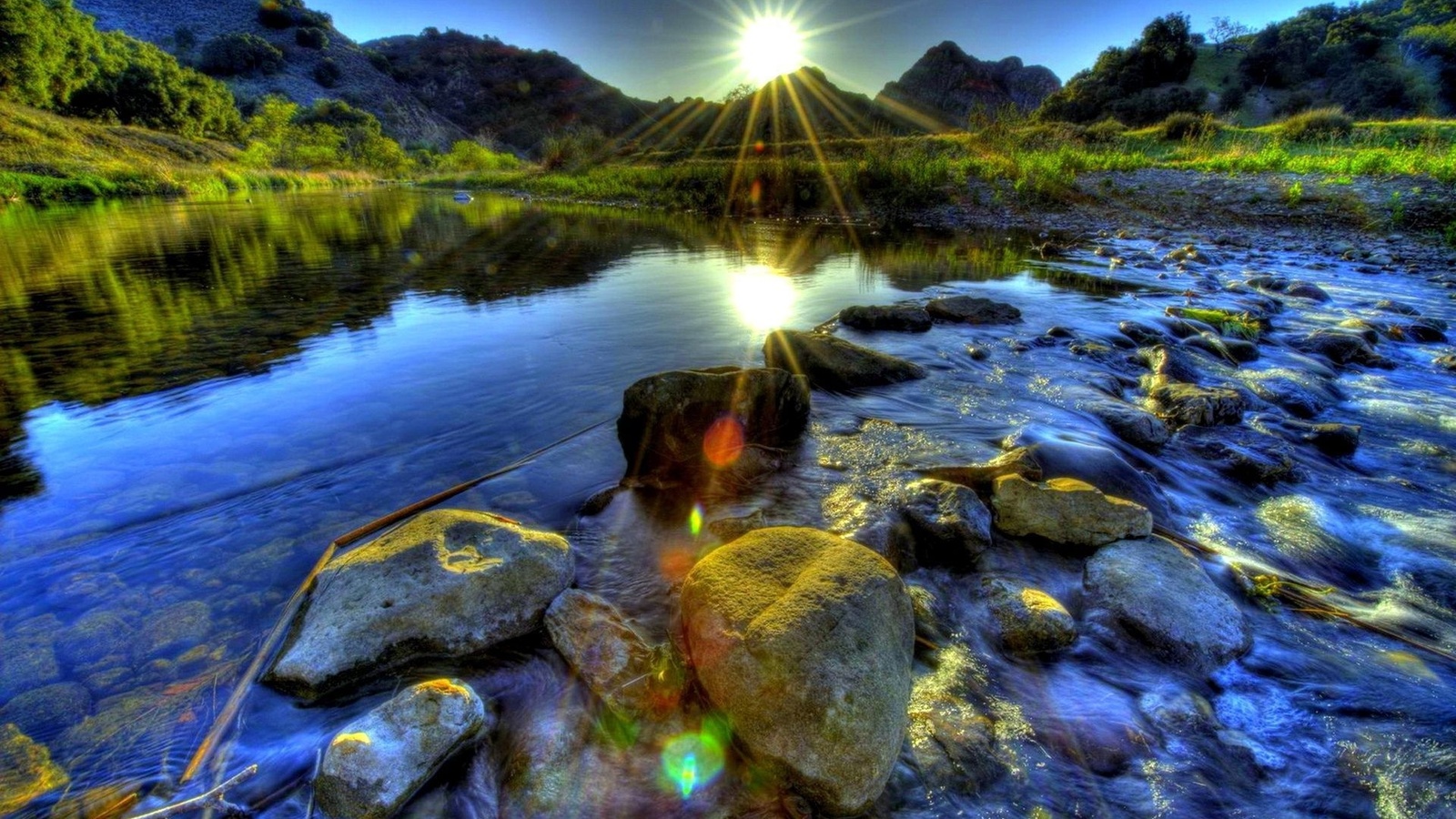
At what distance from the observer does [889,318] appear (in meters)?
8.72

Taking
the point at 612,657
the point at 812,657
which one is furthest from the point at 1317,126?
the point at 612,657

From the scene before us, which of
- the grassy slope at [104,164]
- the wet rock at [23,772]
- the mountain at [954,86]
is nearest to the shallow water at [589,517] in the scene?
the wet rock at [23,772]

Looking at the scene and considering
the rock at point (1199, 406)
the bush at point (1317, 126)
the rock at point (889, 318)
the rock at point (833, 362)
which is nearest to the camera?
the rock at point (1199, 406)

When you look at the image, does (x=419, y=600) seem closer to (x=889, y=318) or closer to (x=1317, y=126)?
(x=889, y=318)

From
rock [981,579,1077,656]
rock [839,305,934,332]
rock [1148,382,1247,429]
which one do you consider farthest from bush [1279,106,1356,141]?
rock [981,579,1077,656]

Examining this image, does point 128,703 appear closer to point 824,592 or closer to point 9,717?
point 9,717

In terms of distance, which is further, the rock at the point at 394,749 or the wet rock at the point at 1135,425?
the wet rock at the point at 1135,425

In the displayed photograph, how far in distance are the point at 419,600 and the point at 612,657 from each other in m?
1.02

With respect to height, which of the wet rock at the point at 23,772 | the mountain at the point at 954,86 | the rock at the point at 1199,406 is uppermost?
the mountain at the point at 954,86

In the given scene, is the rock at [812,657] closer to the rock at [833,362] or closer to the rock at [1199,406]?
the rock at [833,362]

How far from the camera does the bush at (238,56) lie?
100m

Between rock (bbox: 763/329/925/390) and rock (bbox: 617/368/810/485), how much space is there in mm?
1537

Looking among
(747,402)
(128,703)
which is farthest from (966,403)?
(128,703)

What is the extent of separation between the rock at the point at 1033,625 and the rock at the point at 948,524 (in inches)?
20.6
